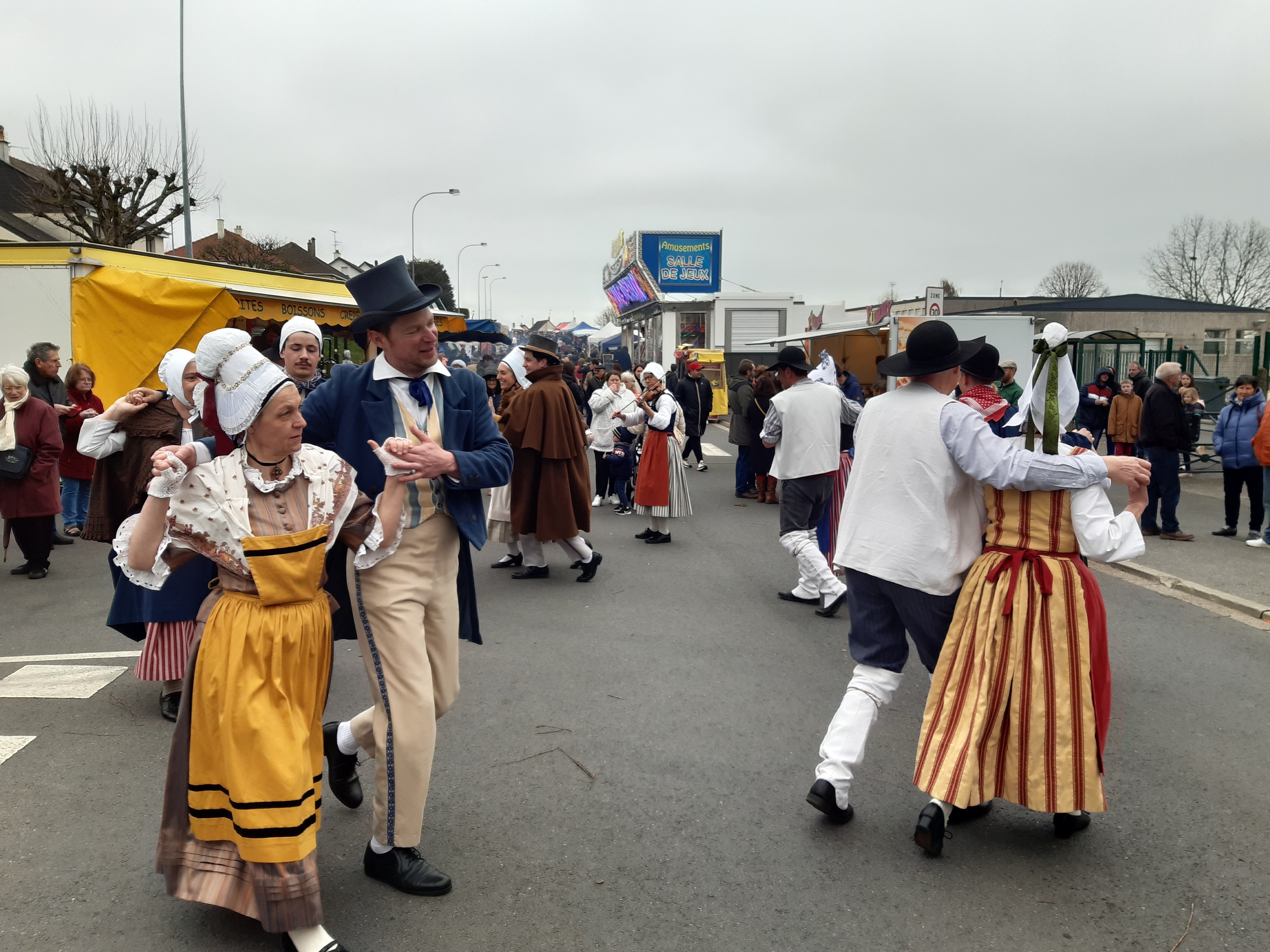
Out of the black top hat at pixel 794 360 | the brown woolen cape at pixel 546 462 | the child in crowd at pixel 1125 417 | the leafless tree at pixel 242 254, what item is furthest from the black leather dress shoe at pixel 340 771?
the leafless tree at pixel 242 254

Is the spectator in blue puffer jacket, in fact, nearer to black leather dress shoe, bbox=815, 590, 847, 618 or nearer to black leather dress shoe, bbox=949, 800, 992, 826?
black leather dress shoe, bbox=815, 590, 847, 618

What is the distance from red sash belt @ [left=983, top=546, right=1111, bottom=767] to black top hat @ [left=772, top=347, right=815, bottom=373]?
3990 mm

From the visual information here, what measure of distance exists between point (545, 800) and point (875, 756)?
1471 millimetres

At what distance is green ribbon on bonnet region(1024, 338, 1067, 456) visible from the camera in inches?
130

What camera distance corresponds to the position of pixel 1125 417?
483 inches

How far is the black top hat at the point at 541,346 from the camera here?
7.50m

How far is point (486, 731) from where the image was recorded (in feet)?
14.7

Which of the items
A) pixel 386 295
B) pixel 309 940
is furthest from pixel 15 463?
pixel 309 940

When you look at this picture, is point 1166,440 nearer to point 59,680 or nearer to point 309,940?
point 309,940

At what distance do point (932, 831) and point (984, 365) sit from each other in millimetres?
1751

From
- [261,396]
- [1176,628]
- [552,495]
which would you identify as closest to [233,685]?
[261,396]

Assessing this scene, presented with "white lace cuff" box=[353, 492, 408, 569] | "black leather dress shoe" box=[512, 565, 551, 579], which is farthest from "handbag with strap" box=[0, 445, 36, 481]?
"white lace cuff" box=[353, 492, 408, 569]

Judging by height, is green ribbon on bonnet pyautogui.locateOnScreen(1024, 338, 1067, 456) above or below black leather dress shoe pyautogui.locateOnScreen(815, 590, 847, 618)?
above

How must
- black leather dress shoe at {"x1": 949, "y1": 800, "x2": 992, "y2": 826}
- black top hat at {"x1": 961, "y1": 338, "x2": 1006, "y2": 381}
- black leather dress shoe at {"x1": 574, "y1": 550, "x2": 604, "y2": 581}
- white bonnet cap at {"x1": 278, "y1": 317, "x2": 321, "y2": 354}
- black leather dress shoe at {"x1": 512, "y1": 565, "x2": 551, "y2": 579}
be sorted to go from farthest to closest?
black leather dress shoe at {"x1": 512, "y1": 565, "x2": 551, "y2": 579}, black leather dress shoe at {"x1": 574, "y1": 550, "x2": 604, "y2": 581}, white bonnet cap at {"x1": 278, "y1": 317, "x2": 321, "y2": 354}, black top hat at {"x1": 961, "y1": 338, "x2": 1006, "y2": 381}, black leather dress shoe at {"x1": 949, "y1": 800, "x2": 992, "y2": 826}
